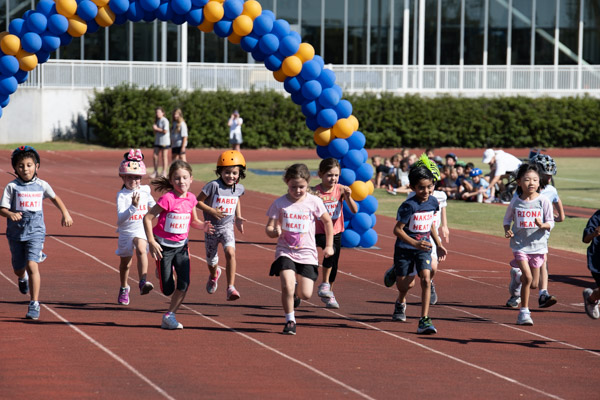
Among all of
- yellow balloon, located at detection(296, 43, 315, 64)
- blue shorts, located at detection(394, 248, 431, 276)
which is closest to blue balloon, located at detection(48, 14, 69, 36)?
yellow balloon, located at detection(296, 43, 315, 64)

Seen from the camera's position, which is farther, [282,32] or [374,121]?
[374,121]

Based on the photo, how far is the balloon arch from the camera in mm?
13594

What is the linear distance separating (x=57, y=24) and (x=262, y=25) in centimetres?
296

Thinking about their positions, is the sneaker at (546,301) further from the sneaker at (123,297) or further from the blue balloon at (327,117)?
the blue balloon at (327,117)

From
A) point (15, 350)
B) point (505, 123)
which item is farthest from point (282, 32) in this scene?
point (505, 123)

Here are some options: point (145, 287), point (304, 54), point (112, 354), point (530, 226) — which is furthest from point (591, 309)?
point (304, 54)

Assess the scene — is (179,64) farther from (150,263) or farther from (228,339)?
(228,339)

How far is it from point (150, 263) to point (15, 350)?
16.6 ft

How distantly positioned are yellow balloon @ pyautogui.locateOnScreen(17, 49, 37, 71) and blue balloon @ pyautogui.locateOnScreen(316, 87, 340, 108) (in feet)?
13.9

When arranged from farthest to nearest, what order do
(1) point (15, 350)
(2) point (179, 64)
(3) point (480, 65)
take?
(3) point (480, 65) < (2) point (179, 64) < (1) point (15, 350)

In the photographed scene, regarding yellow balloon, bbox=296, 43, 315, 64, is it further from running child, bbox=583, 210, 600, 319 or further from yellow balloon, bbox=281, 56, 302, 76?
running child, bbox=583, 210, 600, 319

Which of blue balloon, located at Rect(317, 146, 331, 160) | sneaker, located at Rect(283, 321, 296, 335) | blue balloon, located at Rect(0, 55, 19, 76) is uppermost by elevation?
blue balloon, located at Rect(0, 55, 19, 76)

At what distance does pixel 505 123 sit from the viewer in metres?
42.4

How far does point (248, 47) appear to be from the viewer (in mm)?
14633
